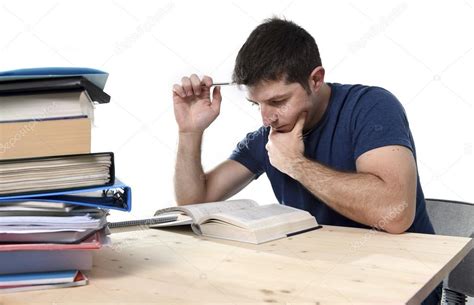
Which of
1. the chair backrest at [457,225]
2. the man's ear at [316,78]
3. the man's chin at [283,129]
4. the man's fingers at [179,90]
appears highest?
the man's ear at [316,78]

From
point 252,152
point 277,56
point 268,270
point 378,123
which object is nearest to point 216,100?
point 252,152

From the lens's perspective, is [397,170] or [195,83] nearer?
[397,170]

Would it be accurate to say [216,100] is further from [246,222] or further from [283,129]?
[246,222]

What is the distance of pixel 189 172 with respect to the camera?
1906mm

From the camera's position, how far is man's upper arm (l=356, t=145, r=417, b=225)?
4.51 ft

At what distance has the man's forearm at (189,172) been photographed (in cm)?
190

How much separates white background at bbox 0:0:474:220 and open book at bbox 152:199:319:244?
1.07m

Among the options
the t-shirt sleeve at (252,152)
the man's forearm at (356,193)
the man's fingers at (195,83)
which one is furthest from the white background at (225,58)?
the man's forearm at (356,193)

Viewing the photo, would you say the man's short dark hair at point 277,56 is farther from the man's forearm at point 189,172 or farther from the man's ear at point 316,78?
the man's forearm at point 189,172

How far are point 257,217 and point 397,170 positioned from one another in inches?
15.7

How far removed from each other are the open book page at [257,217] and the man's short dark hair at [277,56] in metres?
0.41

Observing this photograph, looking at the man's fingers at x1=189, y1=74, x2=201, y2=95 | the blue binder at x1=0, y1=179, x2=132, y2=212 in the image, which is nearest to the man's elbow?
the blue binder at x1=0, y1=179, x2=132, y2=212

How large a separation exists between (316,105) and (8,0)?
1283mm

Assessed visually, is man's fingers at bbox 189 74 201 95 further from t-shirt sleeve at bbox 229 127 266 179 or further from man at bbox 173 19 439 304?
t-shirt sleeve at bbox 229 127 266 179
